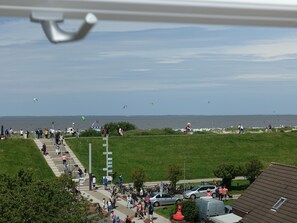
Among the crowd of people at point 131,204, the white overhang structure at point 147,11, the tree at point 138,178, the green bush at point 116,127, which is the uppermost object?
the white overhang structure at point 147,11

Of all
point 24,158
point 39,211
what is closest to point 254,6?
point 39,211

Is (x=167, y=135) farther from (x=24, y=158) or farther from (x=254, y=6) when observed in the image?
(x=254, y=6)

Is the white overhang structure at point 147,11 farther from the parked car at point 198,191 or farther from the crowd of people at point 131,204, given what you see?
the parked car at point 198,191

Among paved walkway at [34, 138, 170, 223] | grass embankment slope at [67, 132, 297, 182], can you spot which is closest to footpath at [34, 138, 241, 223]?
paved walkway at [34, 138, 170, 223]

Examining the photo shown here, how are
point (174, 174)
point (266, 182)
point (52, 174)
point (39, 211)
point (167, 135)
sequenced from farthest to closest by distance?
point (167, 135) < point (52, 174) < point (174, 174) < point (266, 182) < point (39, 211)

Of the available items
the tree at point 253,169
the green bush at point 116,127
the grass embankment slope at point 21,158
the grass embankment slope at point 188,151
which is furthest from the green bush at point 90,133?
the tree at point 253,169

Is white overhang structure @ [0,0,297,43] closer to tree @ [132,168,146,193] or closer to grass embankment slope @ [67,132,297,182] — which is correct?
tree @ [132,168,146,193]
